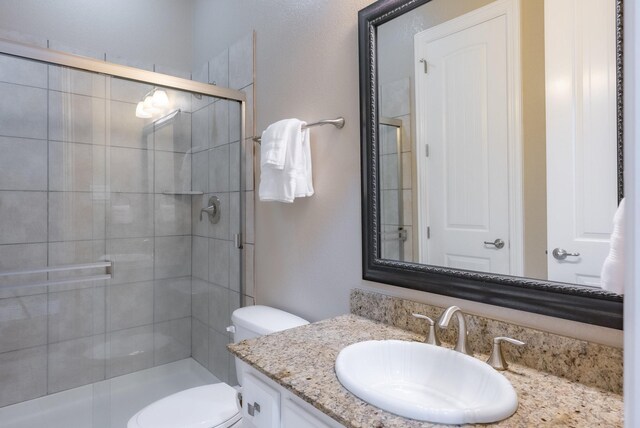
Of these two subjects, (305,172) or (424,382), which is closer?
(424,382)

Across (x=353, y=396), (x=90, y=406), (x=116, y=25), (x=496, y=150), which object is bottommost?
(x=90, y=406)

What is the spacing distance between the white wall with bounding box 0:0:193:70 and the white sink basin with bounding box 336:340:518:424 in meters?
2.41

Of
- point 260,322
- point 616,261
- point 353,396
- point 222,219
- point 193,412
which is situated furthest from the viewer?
point 222,219

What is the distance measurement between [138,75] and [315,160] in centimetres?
98

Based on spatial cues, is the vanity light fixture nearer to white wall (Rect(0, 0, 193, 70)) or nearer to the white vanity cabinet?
white wall (Rect(0, 0, 193, 70))

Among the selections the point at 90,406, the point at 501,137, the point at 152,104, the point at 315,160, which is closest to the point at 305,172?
the point at 315,160

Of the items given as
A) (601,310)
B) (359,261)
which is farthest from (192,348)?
(601,310)

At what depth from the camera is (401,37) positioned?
1232 mm

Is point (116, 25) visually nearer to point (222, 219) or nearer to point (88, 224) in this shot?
point (88, 224)

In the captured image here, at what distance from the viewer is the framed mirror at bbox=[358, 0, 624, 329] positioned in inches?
32.0

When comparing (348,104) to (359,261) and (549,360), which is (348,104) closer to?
(359,261)

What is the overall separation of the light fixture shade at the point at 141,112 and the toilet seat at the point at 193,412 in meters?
1.41

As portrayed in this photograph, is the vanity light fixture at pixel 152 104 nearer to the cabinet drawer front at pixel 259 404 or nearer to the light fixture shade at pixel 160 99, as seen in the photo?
the light fixture shade at pixel 160 99

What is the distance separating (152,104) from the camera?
1.91 meters
